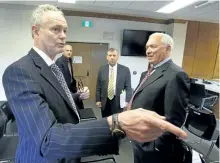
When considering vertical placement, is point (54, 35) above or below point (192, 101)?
above

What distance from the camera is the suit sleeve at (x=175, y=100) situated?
1.57 m

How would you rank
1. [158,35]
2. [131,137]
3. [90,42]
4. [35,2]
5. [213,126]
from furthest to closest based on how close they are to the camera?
[90,42] → [35,2] → [213,126] → [158,35] → [131,137]

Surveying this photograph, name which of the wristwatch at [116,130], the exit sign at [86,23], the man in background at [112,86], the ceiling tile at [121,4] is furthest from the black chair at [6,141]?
the exit sign at [86,23]

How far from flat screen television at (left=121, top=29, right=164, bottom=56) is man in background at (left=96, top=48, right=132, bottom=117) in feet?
8.25

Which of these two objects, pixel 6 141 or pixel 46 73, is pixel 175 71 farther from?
pixel 6 141

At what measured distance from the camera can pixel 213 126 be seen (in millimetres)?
2307

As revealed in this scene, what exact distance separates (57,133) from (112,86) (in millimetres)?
2442

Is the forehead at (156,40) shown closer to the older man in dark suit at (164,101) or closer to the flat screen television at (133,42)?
the older man in dark suit at (164,101)

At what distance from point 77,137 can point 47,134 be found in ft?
0.30

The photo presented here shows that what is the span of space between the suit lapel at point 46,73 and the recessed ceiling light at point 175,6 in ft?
13.1

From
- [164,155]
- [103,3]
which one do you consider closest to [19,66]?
[164,155]

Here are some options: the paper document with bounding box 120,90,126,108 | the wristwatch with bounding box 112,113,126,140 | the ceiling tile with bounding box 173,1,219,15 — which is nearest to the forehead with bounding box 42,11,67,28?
the wristwatch with bounding box 112,113,126,140

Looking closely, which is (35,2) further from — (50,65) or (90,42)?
(50,65)

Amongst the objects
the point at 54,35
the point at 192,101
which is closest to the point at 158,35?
the point at 54,35
